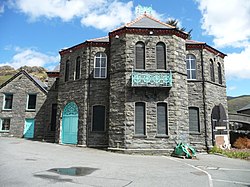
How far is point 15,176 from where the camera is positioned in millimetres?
7066

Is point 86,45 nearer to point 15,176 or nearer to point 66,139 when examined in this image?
point 66,139

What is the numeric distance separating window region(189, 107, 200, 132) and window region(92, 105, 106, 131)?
6900mm

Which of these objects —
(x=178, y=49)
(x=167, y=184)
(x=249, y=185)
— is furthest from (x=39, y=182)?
(x=178, y=49)

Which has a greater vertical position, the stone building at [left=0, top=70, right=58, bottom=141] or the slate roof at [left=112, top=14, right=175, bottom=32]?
the slate roof at [left=112, top=14, right=175, bottom=32]

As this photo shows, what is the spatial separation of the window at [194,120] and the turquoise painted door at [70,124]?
9.18m

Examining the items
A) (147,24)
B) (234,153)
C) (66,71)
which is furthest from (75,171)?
(66,71)

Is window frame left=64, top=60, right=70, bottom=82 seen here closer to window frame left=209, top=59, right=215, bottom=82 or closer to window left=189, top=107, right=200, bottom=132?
window left=189, top=107, right=200, bottom=132

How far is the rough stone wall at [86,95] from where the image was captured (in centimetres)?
1684

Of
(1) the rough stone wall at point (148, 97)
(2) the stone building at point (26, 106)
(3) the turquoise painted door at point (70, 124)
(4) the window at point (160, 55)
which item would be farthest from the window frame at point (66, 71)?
(4) the window at point (160, 55)

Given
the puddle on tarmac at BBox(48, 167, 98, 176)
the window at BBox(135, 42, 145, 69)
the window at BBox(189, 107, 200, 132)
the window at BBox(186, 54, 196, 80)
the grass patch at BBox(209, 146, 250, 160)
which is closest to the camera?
the puddle on tarmac at BBox(48, 167, 98, 176)

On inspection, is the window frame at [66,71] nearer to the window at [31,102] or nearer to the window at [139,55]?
the window at [139,55]

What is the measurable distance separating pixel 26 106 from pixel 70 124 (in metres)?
10.2

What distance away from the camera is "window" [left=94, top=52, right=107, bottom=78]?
17.9m

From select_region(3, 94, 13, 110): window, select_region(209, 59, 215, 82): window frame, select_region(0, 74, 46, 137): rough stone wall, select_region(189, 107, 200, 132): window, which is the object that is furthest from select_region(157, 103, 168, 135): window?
select_region(3, 94, 13, 110): window
